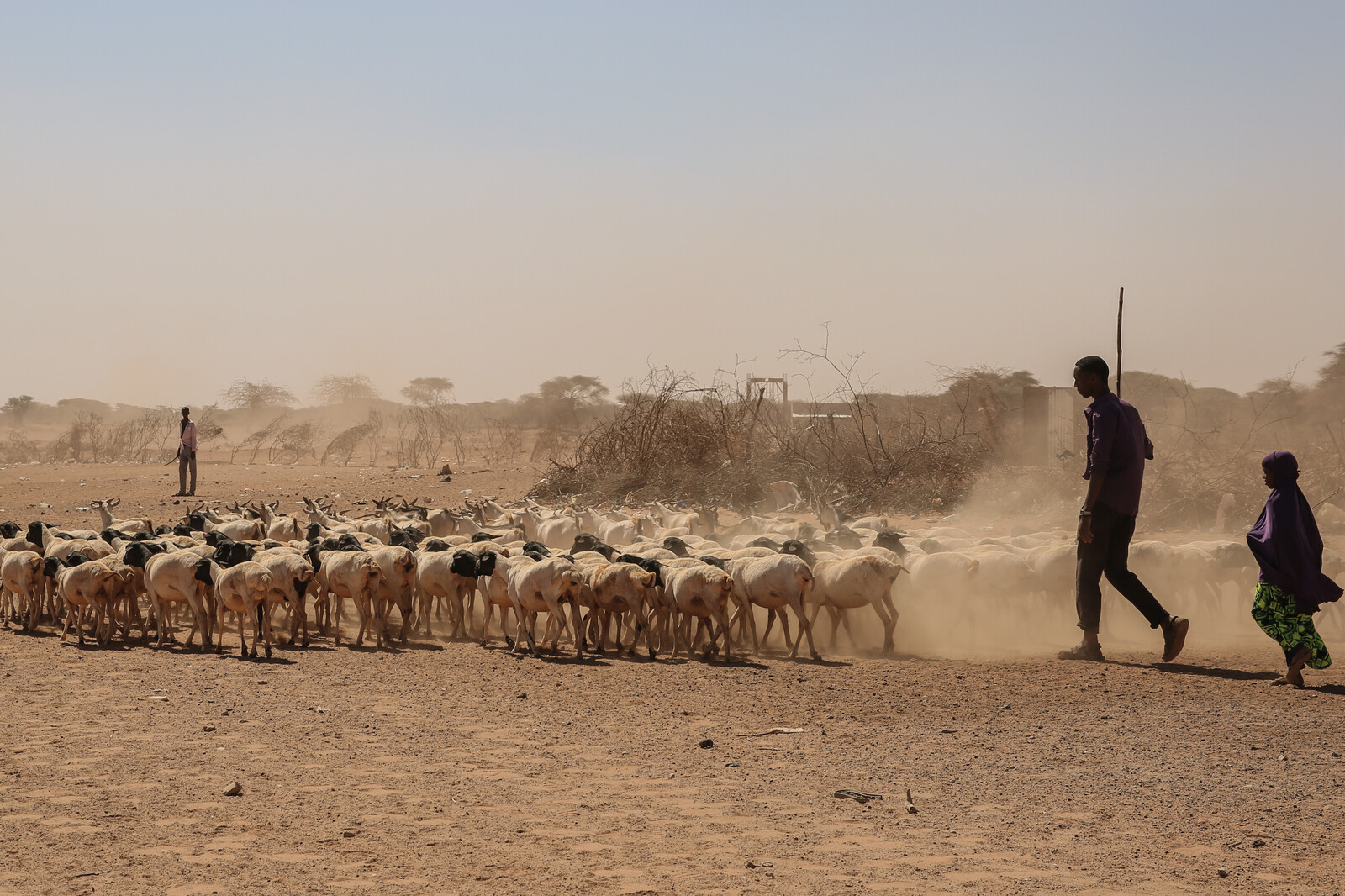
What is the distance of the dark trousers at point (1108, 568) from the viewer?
8086 millimetres

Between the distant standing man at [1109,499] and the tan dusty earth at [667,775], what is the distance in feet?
1.62

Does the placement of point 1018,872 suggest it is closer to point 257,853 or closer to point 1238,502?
point 257,853

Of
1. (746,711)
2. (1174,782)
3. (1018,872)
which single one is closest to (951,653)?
(746,711)

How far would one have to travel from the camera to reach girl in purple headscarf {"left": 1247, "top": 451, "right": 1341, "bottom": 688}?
291 inches

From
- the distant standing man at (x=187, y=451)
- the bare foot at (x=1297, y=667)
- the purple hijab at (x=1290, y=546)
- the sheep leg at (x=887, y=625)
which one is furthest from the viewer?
the distant standing man at (x=187, y=451)

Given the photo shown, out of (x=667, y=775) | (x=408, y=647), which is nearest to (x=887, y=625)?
(x=667, y=775)

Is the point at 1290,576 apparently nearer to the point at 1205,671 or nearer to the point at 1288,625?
the point at 1288,625

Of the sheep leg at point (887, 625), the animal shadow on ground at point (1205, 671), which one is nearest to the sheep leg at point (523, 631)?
the sheep leg at point (887, 625)

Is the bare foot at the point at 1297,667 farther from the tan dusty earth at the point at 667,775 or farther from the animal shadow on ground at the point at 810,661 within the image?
the animal shadow on ground at the point at 810,661

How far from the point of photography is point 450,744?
6.56m

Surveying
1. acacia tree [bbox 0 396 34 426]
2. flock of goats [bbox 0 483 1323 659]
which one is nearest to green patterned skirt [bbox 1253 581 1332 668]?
flock of goats [bbox 0 483 1323 659]

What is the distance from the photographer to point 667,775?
5.87 metres

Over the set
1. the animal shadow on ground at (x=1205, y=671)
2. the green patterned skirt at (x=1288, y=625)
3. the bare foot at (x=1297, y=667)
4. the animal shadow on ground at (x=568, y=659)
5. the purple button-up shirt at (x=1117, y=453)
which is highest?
the purple button-up shirt at (x=1117, y=453)

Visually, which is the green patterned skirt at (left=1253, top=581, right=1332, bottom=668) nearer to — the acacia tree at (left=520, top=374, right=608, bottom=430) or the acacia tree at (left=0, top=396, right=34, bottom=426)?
the acacia tree at (left=520, top=374, right=608, bottom=430)
